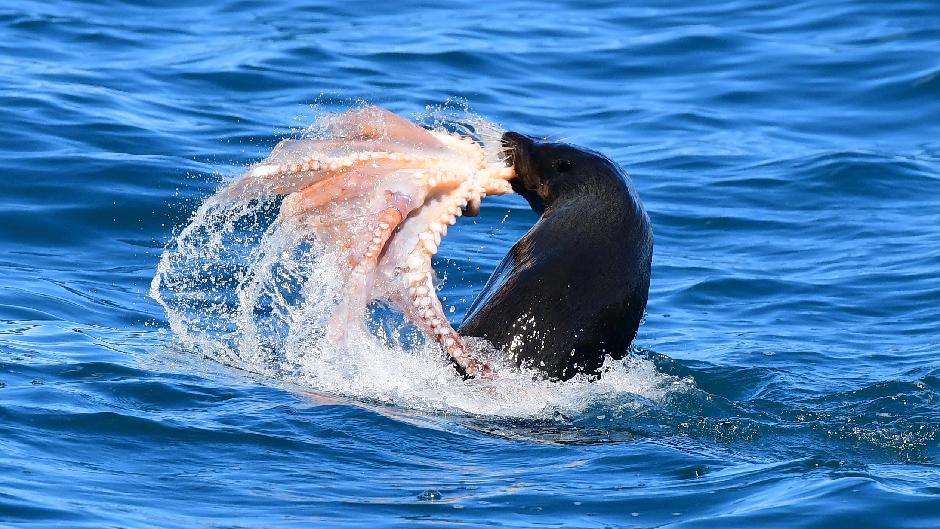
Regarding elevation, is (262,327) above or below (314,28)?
below

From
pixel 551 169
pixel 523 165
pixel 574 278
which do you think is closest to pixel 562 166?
pixel 551 169

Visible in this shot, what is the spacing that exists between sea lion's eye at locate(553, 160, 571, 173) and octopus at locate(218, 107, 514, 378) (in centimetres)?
52

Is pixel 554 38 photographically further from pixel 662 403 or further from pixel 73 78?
pixel 662 403

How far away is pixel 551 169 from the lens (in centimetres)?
707

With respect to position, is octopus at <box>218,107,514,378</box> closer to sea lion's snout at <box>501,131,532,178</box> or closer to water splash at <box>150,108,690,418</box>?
water splash at <box>150,108,690,418</box>

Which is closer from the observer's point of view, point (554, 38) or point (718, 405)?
point (718, 405)

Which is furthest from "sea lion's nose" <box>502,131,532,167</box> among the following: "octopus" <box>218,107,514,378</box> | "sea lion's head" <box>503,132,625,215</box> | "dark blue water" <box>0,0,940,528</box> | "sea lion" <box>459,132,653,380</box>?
"octopus" <box>218,107,514,378</box>

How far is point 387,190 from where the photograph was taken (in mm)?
6445

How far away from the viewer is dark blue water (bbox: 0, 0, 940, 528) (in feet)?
18.8

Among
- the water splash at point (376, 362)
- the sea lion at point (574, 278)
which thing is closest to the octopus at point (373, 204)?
the water splash at point (376, 362)

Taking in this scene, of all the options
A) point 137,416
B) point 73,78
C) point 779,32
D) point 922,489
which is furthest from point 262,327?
point 779,32

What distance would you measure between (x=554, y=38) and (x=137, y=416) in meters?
10.9

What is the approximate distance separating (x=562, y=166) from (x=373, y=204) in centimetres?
107

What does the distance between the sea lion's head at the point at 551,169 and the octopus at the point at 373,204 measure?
1.60 ft
